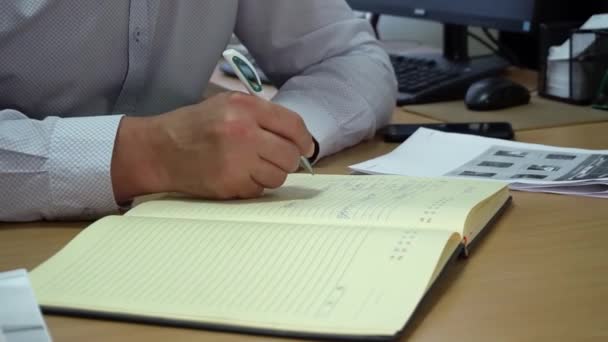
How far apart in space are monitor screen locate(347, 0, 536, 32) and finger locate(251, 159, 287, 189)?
781mm

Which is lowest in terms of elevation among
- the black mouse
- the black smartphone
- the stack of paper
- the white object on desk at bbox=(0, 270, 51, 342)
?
the black mouse

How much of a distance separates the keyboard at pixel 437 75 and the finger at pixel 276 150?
2.01ft

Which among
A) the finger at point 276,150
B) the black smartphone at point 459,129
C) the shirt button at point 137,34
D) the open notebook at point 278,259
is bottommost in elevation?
the black smartphone at point 459,129

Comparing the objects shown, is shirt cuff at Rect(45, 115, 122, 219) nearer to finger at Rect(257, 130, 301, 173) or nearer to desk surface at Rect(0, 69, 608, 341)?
desk surface at Rect(0, 69, 608, 341)

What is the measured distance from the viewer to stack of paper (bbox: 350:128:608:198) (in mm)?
999

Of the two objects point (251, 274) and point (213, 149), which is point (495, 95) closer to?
point (213, 149)

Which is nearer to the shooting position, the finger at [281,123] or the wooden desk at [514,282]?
the wooden desk at [514,282]

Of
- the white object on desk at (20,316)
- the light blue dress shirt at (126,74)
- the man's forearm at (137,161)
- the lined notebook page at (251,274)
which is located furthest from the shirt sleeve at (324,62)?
the white object on desk at (20,316)

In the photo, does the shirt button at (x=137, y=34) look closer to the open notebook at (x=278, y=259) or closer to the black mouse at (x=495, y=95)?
the open notebook at (x=278, y=259)

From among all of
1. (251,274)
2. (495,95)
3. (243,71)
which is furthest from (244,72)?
(495,95)

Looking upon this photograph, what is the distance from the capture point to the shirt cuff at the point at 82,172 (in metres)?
0.97

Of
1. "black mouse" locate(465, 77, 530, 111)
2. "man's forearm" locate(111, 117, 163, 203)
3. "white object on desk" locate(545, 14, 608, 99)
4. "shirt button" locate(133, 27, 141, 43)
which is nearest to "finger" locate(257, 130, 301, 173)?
"man's forearm" locate(111, 117, 163, 203)

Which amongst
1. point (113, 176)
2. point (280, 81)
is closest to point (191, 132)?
point (113, 176)

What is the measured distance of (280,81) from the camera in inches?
58.2
